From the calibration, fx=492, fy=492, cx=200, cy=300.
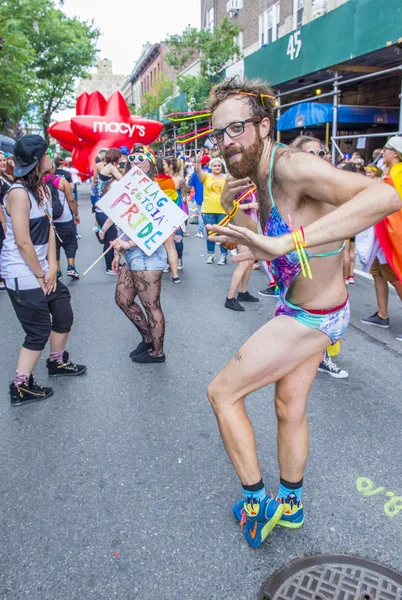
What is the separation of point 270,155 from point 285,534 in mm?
1771

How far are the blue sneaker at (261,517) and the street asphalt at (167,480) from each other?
68 millimetres

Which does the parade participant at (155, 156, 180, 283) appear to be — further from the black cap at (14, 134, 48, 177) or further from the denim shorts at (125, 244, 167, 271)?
the black cap at (14, 134, 48, 177)

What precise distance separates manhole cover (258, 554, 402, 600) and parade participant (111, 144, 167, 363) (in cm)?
264

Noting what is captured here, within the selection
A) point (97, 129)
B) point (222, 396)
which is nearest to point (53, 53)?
point (97, 129)

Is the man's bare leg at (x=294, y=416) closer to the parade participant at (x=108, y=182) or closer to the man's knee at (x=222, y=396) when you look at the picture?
the man's knee at (x=222, y=396)

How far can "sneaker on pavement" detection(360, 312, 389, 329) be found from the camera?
534cm

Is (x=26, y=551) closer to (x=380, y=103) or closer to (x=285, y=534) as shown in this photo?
(x=285, y=534)

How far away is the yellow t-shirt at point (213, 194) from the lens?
764cm

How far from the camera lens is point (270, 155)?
83.8 inches

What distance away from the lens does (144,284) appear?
4430 mm

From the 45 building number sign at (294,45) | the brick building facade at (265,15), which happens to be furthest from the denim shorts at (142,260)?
the brick building facade at (265,15)

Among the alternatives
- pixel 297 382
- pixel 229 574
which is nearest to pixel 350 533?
pixel 229 574

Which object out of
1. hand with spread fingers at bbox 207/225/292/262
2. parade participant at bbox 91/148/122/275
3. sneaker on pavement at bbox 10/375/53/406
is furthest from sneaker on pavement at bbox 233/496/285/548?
parade participant at bbox 91/148/122/275

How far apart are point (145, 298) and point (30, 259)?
117 cm
